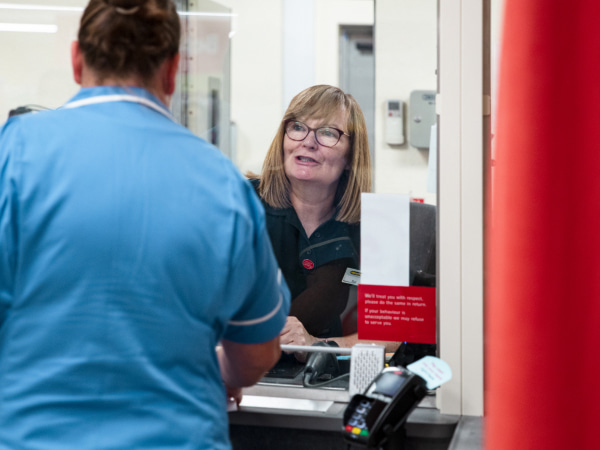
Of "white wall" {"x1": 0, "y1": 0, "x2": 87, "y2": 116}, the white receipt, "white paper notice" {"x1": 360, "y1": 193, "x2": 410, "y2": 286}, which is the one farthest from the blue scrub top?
"white wall" {"x1": 0, "y1": 0, "x2": 87, "y2": 116}

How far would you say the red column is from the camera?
1.67ft

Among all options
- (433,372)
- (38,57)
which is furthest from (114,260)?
(38,57)

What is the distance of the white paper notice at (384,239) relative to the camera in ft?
5.16

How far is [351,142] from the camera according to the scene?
1.61 m

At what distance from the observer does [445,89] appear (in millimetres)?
1465

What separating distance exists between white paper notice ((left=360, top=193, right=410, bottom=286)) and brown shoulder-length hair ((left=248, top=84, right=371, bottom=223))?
0.11ft

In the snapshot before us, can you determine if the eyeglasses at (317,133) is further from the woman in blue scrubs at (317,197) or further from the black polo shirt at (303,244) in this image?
the black polo shirt at (303,244)

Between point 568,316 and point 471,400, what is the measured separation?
3.33 feet

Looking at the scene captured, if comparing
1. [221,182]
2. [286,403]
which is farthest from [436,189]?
[221,182]

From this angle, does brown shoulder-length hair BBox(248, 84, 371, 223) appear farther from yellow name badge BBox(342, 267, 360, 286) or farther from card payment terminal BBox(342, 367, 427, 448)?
card payment terminal BBox(342, 367, 427, 448)

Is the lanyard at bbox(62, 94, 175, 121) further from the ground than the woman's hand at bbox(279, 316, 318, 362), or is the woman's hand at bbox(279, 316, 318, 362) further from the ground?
the lanyard at bbox(62, 94, 175, 121)

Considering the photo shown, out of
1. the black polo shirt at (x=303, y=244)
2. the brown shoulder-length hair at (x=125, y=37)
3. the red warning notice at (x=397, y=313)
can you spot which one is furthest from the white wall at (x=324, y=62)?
the brown shoulder-length hair at (x=125, y=37)

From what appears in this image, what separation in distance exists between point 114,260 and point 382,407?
539mm

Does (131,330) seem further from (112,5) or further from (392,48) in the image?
(392,48)
